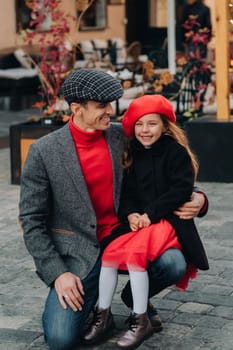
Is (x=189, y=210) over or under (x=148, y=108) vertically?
under

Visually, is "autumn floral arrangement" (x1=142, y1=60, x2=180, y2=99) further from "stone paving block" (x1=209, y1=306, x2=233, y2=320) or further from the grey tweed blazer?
the grey tweed blazer

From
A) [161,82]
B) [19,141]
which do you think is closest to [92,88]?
[19,141]

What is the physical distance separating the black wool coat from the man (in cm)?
6

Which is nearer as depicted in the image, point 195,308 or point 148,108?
point 148,108

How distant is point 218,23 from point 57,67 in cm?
189

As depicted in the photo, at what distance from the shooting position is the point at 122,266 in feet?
15.4

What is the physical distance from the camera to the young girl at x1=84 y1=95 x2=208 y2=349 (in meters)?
4.65

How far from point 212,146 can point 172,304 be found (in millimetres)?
4028

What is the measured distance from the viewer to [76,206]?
4773mm

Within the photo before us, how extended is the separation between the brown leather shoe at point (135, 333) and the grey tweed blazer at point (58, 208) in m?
0.35

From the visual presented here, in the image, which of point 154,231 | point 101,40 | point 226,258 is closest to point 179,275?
point 154,231

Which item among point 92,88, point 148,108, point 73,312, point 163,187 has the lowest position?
point 73,312

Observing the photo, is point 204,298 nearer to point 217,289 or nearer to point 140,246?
point 217,289

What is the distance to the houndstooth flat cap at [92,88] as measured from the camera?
183 inches
